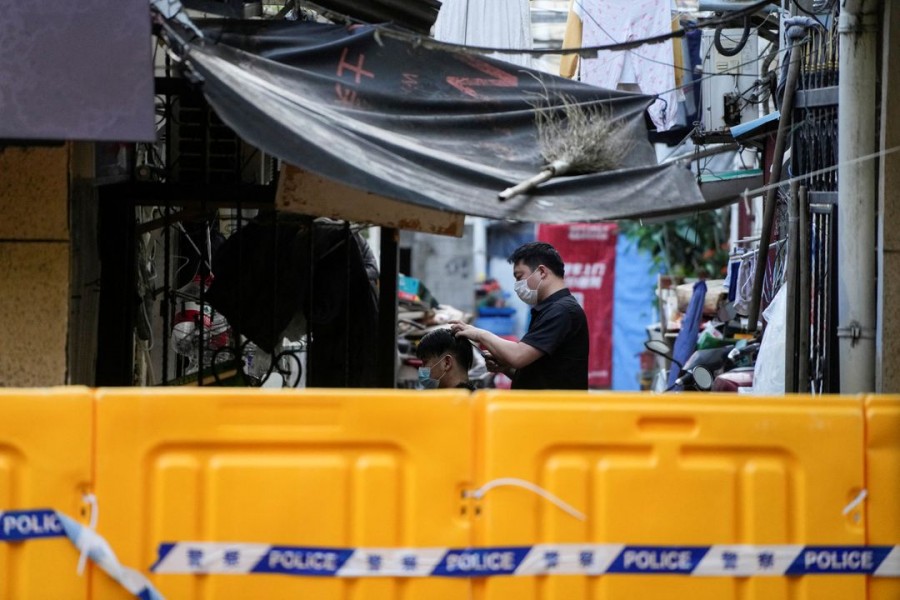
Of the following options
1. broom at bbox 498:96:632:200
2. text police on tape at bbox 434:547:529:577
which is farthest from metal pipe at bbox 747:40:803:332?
text police on tape at bbox 434:547:529:577

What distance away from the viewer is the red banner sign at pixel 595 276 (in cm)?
2339

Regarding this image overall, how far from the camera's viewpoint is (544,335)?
7.45m

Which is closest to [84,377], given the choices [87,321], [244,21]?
[87,321]

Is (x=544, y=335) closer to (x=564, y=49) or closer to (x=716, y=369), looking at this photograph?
(x=564, y=49)

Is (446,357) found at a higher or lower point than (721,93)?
lower

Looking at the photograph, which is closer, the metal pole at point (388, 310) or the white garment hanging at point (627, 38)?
the metal pole at point (388, 310)

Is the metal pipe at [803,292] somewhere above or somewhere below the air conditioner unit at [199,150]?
below

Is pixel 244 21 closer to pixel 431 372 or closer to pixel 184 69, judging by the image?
pixel 184 69

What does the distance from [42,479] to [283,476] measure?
0.93 m

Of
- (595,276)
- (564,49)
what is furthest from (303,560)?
(595,276)

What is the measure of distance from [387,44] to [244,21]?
886mm

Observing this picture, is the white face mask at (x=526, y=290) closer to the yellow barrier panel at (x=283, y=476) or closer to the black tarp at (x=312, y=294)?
the black tarp at (x=312, y=294)

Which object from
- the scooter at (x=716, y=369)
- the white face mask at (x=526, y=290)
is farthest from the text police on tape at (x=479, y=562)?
the scooter at (x=716, y=369)

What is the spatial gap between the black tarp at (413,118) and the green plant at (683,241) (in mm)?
14271
